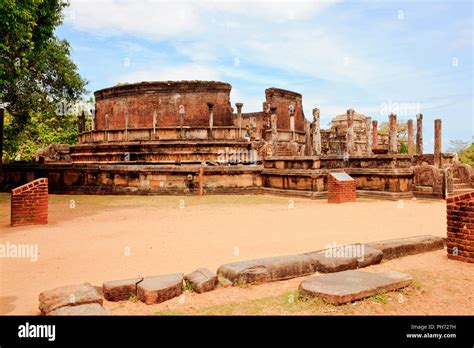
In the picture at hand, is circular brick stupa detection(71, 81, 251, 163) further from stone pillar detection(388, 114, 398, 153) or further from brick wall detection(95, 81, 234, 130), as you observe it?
stone pillar detection(388, 114, 398, 153)

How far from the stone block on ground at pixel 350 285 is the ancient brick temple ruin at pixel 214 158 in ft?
27.7

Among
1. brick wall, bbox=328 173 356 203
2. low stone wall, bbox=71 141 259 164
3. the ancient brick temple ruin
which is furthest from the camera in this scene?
low stone wall, bbox=71 141 259 164

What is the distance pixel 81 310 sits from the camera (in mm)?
2963

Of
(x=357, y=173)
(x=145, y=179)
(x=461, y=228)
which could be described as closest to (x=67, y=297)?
(x=461, y=228)

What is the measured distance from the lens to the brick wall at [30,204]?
743 centimetres

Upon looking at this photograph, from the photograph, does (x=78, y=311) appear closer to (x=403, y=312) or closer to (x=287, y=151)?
(x=403, y=312)

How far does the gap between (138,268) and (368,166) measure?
10.5 meters

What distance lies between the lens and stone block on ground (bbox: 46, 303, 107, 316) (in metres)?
2.92

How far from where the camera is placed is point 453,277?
3.99 metres

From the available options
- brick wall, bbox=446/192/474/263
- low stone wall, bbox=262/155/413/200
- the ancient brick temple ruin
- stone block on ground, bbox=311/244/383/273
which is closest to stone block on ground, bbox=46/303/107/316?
stone block on ground, bbox=311/244/383/273

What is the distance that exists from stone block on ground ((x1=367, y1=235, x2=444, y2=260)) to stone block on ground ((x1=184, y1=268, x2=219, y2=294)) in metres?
2.44

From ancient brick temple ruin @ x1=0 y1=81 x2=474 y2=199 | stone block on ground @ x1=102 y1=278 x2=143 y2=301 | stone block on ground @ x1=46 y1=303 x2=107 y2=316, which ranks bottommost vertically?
stone block on ground @ x1=102 y1=278 x2=143 y2=301

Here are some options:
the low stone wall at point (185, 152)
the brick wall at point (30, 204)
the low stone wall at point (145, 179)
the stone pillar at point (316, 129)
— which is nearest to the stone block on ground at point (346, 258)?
the brick wall at point (30, 204)

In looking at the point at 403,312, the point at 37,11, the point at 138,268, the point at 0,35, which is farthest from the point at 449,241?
the point at 37,11
